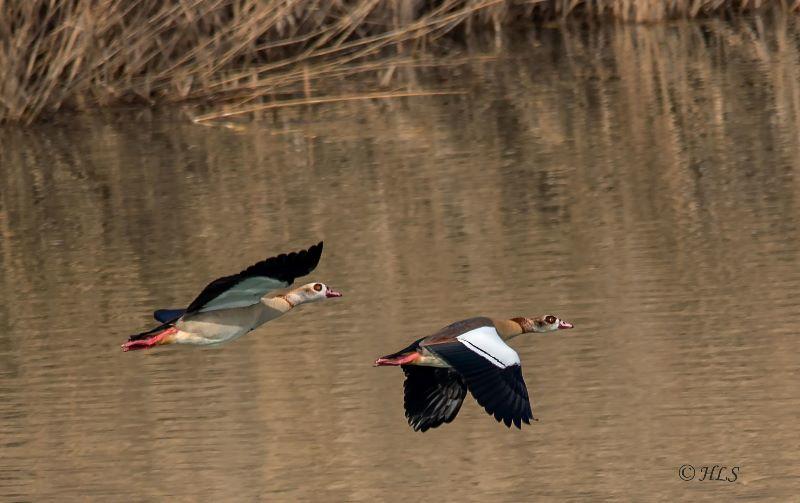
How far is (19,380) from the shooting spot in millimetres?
10172

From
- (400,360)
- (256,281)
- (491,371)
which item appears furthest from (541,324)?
(256,281)

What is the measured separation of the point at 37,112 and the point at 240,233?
4757mm

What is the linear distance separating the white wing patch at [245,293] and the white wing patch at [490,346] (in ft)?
2.68

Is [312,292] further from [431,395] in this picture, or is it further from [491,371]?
[491,371]

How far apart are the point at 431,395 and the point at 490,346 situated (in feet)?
1.94

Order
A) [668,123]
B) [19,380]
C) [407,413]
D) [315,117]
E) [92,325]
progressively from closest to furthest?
[407,413] < [19,380] < [92,325] < [668,123] < [315,117]

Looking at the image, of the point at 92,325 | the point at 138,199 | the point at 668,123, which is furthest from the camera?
the point at 668,123

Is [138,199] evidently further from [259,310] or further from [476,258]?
[259,310]

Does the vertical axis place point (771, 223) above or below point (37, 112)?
below

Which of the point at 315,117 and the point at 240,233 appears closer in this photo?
the point at 240,233

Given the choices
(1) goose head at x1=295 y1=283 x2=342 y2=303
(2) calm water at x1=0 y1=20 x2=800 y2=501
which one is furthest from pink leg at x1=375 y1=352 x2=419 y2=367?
(1) goose head at x1=295 y1=283 x2=342 y2=303

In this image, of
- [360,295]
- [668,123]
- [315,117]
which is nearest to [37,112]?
[315,117]

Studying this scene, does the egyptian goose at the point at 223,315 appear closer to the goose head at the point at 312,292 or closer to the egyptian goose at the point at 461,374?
the goose head at the point at 312,292

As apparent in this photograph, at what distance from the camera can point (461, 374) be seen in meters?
7.88
